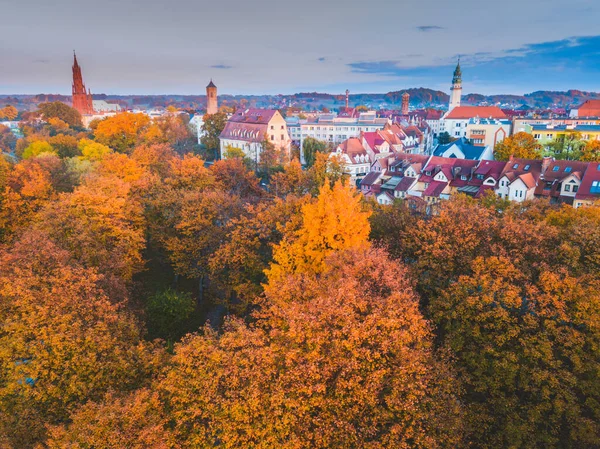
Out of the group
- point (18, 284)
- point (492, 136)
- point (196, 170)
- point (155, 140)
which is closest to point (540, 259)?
point (18, 284)

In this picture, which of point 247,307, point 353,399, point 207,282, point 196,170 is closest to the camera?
point 353,399

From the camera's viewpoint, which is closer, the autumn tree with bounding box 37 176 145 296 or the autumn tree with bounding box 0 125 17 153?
the autumn tree with bounding box 37 176 145 296

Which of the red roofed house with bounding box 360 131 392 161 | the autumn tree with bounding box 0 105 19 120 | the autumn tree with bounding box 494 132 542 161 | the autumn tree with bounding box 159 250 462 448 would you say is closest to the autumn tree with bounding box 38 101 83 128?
the autumn tree with bounding box 0 105 19 120

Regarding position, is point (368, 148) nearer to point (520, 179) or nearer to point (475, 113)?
point (520, 179)

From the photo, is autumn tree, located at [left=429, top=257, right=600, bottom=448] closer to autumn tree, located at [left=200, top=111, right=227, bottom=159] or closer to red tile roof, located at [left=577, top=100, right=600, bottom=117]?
autumn tree, located at [left=200, top=111, right=227, bottom=159]

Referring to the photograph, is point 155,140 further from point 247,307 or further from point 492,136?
point 492,136

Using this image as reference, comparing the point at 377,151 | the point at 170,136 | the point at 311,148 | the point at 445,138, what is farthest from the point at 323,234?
the point at 445,138

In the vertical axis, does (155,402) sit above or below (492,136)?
below
